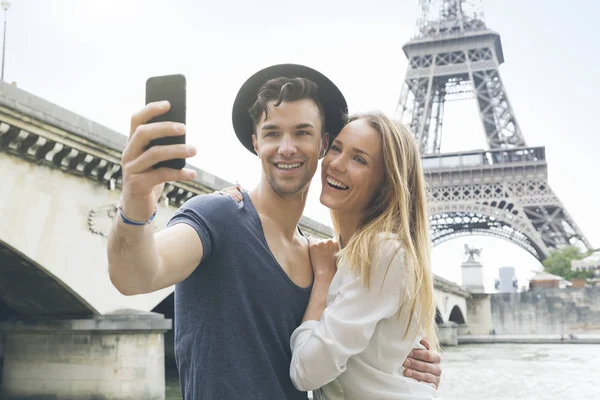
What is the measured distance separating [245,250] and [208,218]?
186 millimetres

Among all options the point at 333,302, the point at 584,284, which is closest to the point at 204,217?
the point at 333,302

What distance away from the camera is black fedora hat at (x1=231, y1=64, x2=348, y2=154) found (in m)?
2.72

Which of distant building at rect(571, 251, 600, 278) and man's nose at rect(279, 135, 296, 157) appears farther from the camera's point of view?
→ distant building at rect(571, 251, 600, 278)

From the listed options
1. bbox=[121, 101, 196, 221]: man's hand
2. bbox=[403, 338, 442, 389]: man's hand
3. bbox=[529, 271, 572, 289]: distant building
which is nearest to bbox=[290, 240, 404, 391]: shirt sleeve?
bbox=[403, 338, 442, 389]: man's hand

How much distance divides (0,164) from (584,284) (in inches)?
1787

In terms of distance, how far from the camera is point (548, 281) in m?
47.5

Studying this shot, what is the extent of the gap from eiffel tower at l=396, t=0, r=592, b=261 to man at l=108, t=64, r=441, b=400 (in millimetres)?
37065

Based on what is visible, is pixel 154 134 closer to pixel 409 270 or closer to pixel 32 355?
pixel 409 270

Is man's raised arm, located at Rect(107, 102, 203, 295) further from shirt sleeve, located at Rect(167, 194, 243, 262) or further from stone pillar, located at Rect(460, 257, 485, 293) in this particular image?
stone pillar, located at Rect(460, 257, 485, 293)

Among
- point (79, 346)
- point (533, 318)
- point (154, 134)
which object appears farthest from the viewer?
point (533, 318)

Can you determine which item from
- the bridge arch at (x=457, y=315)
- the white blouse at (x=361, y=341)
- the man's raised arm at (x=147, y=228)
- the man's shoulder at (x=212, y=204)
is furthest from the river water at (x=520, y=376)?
the bridge arch at (x=457, y=315)

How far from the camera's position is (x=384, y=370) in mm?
2674

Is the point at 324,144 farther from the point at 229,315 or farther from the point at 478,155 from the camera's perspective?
the point at 478,155

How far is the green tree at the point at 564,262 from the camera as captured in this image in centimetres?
4475
